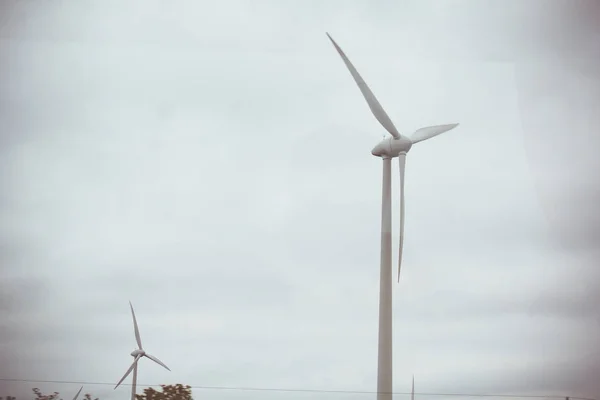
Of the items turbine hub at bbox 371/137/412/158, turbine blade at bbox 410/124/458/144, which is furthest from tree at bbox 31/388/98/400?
turbine blade at bbox 410/124/458/144

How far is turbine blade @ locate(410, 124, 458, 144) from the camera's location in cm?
1113

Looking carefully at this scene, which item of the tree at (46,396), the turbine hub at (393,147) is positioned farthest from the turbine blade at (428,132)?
the tree at (46,396)

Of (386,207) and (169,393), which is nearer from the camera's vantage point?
(169,393)

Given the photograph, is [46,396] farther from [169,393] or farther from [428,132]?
[428,132]

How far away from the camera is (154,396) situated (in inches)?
236

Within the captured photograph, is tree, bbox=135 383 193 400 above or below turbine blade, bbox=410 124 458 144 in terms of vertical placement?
below

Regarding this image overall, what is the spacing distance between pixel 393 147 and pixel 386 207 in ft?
3.52

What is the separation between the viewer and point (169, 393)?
19.9 ft

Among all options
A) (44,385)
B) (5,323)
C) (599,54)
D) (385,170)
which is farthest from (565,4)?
(5,323)

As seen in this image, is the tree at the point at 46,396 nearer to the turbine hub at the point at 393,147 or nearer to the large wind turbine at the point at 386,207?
the large wind turbine at the point at 386,207

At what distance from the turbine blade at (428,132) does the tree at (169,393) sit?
617cm

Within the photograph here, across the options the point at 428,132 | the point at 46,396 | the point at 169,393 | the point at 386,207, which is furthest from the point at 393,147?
the point at 46,396

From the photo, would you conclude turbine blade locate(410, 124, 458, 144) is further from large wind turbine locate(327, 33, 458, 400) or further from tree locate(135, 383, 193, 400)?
tree locate(135, 383, 193, 400)

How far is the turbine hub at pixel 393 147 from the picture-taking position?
35.0ft
